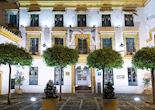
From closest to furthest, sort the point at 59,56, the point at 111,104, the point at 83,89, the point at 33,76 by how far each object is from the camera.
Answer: the point at 111,104 < the point at 59,56 < the point at 33,76 < the point at 83,89

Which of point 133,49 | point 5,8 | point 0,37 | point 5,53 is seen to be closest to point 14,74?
point 0,37

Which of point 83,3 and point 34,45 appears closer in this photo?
point 34,45

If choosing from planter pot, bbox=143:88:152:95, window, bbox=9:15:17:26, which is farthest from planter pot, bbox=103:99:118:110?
window, bbox=9:15:17:26

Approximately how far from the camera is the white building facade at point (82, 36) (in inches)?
982

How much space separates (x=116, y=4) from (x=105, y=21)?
2.35 meters

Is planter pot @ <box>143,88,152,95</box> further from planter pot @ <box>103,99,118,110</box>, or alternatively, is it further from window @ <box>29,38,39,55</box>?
planter pot @ <box>103,99,118,110</box>

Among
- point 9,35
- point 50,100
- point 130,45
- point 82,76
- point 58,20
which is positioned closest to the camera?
point 50,100

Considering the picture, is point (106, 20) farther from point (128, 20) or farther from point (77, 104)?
point (77, 104)

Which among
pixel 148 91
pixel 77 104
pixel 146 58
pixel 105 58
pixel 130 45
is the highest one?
pixel 130 45

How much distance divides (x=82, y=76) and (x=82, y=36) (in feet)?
25.8

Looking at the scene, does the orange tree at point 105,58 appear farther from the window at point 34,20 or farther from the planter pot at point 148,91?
the window at point 34,20

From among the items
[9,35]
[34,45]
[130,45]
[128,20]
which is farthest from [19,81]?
[128,20]

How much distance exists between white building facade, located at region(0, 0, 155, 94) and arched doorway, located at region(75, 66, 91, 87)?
554cm

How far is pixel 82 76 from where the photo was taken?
104 ft
